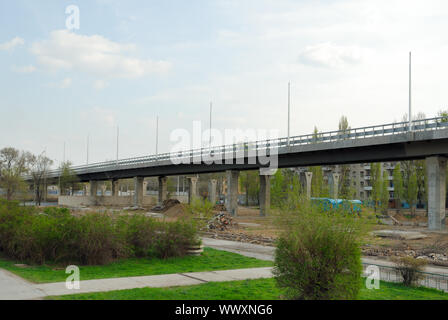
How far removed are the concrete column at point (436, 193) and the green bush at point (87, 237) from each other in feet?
87.1

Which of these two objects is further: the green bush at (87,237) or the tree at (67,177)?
the tree at (67,177)

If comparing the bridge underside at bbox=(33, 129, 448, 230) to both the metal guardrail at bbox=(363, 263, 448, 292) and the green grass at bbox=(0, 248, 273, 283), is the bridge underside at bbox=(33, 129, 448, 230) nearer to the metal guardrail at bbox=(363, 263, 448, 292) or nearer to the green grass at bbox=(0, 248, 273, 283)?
the metal guardrail at bbox=(363, 263, 448, 292)

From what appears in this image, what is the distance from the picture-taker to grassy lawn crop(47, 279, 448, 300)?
10.8m

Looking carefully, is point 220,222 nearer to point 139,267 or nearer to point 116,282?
point 139,267

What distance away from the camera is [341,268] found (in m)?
9.86

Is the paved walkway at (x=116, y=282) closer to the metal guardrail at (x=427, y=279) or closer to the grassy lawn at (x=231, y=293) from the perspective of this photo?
the grassy lawn at (x=231, y=293)

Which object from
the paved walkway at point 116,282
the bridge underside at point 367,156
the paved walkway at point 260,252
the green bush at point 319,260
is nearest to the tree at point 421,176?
the bridge underside at point 367,156

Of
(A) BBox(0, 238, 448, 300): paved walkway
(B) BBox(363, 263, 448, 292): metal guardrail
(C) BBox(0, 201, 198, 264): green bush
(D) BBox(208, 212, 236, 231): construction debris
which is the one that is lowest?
(D) BBox(208, 212, 236, 231): construction debris

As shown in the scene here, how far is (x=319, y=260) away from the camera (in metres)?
9.76

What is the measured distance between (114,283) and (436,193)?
33.2 meters

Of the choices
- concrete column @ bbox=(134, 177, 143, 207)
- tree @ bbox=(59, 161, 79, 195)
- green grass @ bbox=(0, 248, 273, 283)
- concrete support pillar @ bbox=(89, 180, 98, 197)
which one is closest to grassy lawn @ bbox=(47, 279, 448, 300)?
green grass @ bbox=(0, 248, 273, 283)

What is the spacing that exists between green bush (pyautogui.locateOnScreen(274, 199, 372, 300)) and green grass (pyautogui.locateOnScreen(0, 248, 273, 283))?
6521 mm

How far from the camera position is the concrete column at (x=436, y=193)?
124 feet
